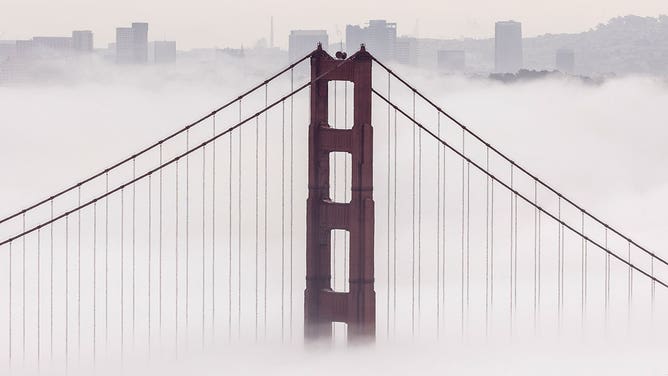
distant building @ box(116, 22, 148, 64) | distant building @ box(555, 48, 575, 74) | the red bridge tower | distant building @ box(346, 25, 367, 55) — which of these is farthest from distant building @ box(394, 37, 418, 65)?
the red bridge tower

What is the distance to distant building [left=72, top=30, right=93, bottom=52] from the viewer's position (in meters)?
140

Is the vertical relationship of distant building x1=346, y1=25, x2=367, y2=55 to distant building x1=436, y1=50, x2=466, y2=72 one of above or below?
above

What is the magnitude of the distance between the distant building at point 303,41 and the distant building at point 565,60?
18084 mm

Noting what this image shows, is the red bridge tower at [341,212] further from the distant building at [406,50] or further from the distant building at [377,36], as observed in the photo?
the distant building at [406,50]

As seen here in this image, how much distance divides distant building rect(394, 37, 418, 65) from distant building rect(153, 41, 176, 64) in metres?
16.9

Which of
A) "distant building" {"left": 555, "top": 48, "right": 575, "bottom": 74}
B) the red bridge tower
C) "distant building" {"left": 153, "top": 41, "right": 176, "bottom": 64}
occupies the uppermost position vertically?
"distant building" {"left": 555, "top": 48, "right": 575, "bottom": 74}

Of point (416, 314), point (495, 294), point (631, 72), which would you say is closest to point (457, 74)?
point (631, 72)

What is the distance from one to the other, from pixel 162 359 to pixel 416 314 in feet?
41.9

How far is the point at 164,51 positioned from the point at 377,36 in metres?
17.2

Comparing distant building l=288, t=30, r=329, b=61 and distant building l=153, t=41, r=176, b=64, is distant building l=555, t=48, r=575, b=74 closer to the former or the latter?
distant building l=288, t=30, r=329, b=61

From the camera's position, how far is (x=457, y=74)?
13375 centimetres

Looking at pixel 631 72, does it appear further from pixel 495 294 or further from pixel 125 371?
pixel 125 371

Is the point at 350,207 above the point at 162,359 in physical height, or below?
above

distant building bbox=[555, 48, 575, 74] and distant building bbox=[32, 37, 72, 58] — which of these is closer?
distant building bbox=[32, 37, 72, 58]
